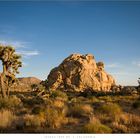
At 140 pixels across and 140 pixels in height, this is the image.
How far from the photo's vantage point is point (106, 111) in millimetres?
10648

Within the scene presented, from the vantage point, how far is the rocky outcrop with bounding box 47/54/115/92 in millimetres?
40625

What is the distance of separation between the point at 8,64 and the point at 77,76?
82.3ft

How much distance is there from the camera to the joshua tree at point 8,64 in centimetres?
1543

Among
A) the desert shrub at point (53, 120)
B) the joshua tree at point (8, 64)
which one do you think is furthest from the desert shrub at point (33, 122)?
the joshua tree at point (8, 64)

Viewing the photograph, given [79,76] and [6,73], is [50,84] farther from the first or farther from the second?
[6,73]

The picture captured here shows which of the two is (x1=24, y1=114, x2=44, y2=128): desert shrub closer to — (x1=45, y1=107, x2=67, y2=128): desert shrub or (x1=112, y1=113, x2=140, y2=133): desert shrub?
(x1=45, y1=107, x2=67, y2=128): desert shrub

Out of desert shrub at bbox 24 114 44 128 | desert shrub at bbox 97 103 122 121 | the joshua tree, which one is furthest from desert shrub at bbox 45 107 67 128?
the joshua tree

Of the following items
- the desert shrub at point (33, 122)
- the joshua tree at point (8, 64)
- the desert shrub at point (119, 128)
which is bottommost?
the desert shrub at point (119, 128)

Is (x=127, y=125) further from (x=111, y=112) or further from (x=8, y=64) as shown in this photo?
(x=8, y=64)

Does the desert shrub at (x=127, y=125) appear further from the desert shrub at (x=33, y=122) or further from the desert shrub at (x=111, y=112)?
the desert shrub at (x=33, y=122)

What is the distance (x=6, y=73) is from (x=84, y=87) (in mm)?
24896

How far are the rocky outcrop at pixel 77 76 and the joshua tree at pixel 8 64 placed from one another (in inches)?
884

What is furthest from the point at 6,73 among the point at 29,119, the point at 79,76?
the point at 79,76

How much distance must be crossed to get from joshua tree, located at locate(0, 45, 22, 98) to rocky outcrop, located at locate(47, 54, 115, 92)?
73.7 feet
